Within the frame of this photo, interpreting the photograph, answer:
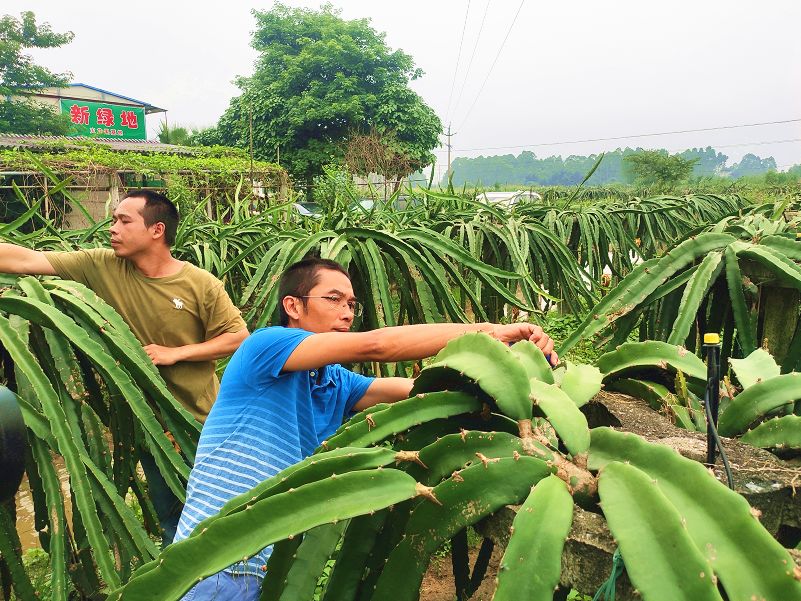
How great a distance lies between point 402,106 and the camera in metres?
20.3

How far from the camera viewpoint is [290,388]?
1.45m

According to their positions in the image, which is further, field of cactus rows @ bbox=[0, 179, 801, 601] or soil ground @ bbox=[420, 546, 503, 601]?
soil ground @ bbox=[420, 546, 503, 601]

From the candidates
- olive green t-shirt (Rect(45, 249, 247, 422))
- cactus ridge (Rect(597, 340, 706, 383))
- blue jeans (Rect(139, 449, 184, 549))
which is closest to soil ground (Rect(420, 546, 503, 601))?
blue jeans (Rect(139, 449, 184, 549))

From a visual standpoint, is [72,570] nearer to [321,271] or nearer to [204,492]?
[204,492]

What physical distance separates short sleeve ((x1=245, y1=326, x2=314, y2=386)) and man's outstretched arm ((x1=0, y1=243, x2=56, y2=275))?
929 millimetres

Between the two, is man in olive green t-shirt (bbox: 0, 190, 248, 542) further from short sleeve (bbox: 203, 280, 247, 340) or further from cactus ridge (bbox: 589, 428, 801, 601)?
cactus ridge (bbox: 589, 428, 801, 601)

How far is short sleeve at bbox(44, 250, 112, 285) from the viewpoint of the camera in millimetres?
2160

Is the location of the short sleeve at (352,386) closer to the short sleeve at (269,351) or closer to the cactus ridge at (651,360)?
the short sleeve at (269,351)

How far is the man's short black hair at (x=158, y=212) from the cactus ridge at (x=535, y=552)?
191 cm

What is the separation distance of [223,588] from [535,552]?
91 cm

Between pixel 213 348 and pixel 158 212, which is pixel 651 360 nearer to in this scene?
pixel 213 348

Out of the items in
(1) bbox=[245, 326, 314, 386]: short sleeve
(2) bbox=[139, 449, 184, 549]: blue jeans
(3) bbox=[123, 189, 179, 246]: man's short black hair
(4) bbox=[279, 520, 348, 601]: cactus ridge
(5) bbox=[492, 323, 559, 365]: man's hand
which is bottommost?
(2) bbox=[139, 449, 184, 549]: blue jeans

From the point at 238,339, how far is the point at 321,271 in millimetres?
877

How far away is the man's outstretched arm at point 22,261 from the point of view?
189cm
